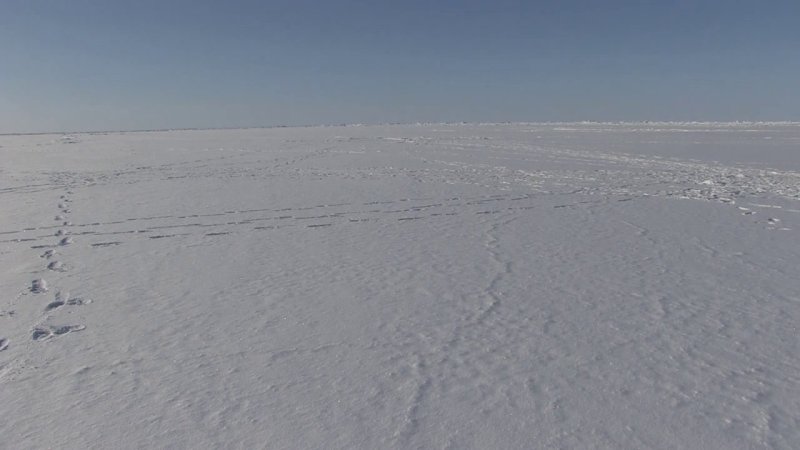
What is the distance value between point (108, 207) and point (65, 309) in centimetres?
708

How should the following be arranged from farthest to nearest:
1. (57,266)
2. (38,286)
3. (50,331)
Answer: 1. (57,266)
2. (38,286)
3. (50,331)

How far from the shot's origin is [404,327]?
16.9 feet

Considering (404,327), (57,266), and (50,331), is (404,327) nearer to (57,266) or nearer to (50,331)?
(50,331)

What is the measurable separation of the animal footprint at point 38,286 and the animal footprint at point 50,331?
126 centimetres

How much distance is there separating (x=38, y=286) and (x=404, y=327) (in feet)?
13.7

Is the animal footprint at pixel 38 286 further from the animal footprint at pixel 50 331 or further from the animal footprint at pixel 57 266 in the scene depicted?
the animal footprint at pixel 50 331

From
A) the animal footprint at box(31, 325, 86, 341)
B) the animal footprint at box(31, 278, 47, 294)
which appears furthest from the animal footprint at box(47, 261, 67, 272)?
the animal footprint at box(31, 325, 86, 341)

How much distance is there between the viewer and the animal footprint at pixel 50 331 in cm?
497

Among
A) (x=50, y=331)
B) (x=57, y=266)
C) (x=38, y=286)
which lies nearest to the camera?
(x=50, y=331)

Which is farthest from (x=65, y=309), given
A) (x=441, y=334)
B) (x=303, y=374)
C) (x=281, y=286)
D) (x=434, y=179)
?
(x=434, y=179)

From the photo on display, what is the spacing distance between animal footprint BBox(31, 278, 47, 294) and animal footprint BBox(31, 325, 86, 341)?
4.12 feet

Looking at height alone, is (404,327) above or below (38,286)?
below

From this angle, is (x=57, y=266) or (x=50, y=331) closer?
(x=50, y=331)

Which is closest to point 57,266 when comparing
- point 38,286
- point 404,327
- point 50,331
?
point 38,286
